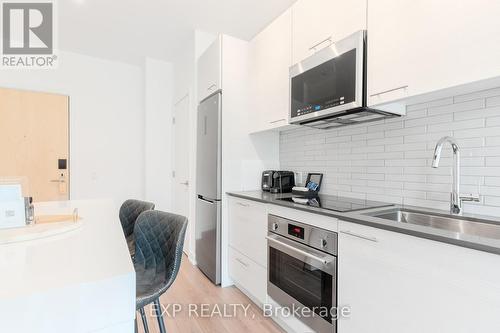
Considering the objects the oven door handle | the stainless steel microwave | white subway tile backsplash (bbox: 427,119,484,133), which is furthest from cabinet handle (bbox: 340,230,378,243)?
white subway tile backsplash (bbox: 427,119,484,133)

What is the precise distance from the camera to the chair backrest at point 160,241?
1.21 meters

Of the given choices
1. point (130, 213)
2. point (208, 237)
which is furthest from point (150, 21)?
point (208, 237)

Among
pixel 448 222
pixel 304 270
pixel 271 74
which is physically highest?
pixel 271 74

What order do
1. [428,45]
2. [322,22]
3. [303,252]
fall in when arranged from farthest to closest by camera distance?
[322,22] → [303,252] → [428,45]

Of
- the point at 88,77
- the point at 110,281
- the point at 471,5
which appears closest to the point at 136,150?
the point at 88,77

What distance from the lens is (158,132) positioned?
3.89 metres

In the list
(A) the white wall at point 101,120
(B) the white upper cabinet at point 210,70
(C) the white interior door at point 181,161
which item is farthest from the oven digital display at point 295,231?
(A) the white wall at point 101,120

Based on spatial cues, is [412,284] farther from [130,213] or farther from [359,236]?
[130,213]

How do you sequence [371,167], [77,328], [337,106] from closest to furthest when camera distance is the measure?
[77,328] < [337,106] < [371,167]

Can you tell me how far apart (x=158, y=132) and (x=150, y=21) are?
1.55 m

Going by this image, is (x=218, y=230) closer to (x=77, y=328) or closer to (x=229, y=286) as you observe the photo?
(x=229, y=286)

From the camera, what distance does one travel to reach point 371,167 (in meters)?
1.87

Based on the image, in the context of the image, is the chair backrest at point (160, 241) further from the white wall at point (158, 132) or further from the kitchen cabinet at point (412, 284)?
the white wall at point (158, 132)

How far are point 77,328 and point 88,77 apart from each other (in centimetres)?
399
